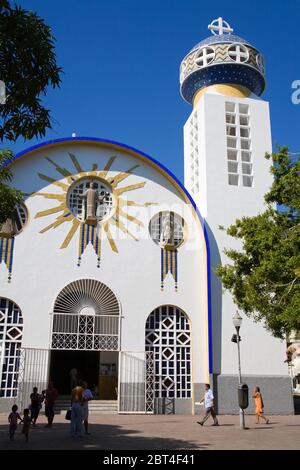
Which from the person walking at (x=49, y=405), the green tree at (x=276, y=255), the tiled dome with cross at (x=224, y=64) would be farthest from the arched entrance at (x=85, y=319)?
the tiled dome with cross at (x=224, y=64)

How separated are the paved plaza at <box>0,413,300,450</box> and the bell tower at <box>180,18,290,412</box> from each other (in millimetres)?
3502

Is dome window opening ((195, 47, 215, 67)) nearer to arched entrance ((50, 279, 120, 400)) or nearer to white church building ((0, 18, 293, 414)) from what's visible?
white church building ((0, 18, 293, 414))

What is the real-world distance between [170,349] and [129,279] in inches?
122

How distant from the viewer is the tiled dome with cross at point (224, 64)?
912 inches

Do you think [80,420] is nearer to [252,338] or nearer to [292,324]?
[292,324]

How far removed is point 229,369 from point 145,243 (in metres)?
5.87

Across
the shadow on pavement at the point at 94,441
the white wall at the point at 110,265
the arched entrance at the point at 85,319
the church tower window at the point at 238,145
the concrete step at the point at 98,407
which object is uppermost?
the church tower window at the point at 238,145

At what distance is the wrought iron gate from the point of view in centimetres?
1798

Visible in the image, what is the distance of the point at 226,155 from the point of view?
22.0 m

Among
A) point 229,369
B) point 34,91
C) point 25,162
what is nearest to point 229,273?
point 229,369

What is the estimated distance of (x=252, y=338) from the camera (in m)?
19.5

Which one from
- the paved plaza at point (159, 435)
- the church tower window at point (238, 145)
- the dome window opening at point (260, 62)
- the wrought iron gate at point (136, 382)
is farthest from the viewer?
the dome window opening at point (260, 62)

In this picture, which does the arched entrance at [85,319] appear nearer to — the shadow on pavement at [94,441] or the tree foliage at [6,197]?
the shadow on pavement at [94,441]
